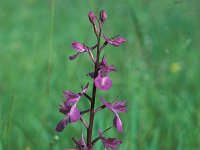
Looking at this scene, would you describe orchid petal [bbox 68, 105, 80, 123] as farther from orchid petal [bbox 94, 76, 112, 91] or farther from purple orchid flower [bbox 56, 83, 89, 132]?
orchid petal [bbox 94, 76, 112, 91]

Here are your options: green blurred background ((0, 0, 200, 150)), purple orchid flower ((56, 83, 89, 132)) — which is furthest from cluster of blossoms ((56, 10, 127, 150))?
green blurred background ((0, 0, 200, 150))

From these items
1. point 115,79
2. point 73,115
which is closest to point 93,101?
point 73,115

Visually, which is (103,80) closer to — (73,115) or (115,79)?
(73,115)

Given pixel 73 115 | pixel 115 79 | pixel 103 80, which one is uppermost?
pixel 115 79

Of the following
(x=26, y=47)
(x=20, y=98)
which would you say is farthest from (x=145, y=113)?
(x=26, y=47)

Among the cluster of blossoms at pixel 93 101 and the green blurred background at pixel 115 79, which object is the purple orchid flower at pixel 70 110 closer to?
the cluster of blossoms at pixel 93 101

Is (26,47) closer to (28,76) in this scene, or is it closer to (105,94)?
(28,76)
